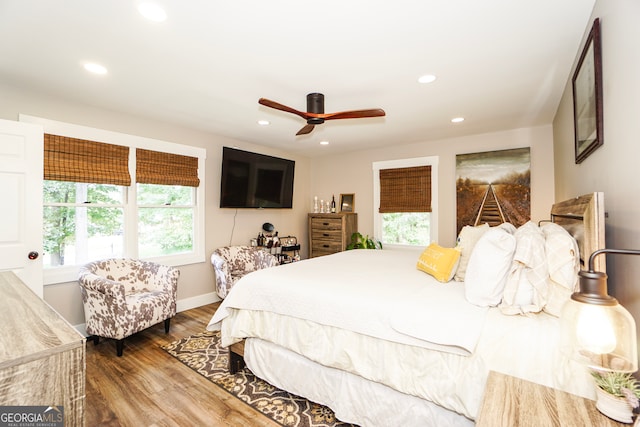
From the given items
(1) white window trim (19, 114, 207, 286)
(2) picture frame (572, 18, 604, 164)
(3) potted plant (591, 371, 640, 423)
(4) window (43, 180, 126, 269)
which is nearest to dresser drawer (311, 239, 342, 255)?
(1) white window trim (19, 114, 207, 286)

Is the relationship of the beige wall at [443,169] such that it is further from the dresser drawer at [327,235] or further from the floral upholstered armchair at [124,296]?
the floral upholstered armchair at [124,296]

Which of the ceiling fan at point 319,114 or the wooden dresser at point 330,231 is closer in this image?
the ceiling fan at point 319,114

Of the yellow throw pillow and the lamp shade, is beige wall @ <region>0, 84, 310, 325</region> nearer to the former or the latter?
the yellow throw pillow

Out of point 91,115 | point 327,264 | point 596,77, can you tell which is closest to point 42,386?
point 327,264

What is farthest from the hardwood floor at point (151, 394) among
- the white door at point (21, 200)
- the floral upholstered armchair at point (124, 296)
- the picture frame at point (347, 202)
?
the picture frame at point (347, 202)

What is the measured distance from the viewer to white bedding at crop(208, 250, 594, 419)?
143 centimetres

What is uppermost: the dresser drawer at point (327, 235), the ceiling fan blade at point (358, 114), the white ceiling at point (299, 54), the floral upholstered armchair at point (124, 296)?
the white ceiling at point (299, 54)

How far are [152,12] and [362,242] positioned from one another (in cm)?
411

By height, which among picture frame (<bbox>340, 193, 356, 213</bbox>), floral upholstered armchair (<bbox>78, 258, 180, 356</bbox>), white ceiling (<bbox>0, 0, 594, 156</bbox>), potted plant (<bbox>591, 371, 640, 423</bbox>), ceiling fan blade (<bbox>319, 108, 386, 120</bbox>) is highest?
white ceiling (<bbox>0, 0, 594, 156</bbox>)

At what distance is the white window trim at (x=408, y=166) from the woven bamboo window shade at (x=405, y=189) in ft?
0.20

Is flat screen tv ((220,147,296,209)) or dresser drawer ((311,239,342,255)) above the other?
flat screen tv ((220,147,296,209))

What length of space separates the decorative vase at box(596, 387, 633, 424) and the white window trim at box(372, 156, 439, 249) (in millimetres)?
3865

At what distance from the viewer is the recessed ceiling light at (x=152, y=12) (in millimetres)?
1714

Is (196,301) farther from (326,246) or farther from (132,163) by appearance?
(326,246)
